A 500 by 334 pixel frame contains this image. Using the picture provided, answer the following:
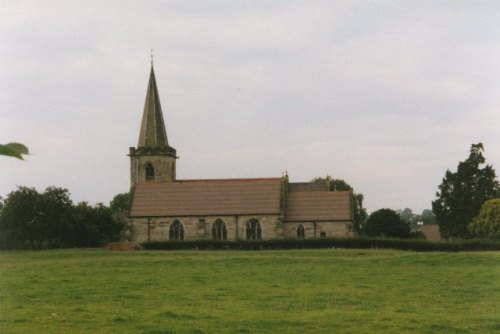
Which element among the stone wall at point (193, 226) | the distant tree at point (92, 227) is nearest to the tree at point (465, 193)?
the stone wall at point (193, 226)

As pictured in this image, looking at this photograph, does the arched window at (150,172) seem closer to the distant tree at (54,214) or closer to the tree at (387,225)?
the distant tree at (54,214)

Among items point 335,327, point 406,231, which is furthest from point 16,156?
point 406,231

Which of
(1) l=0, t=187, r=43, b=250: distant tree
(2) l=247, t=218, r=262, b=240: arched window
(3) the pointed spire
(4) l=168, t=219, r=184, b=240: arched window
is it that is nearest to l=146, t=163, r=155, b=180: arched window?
(3) the pointed spire

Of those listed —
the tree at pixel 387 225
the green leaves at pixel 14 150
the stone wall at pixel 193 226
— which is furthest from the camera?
the tree at pixel 387 225

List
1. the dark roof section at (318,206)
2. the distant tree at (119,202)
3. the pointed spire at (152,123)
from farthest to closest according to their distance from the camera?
the distant tree at (119,202) < the pointed spire at (152,123) < the dark roof section at (318,206)

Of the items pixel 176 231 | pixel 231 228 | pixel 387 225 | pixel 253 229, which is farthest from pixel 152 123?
pixel 387 225

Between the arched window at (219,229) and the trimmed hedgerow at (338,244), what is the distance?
9.85 m

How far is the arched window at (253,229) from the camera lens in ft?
200

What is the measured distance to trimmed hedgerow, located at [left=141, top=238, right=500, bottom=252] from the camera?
46.8 meters

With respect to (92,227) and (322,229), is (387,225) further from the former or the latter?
(92,227)

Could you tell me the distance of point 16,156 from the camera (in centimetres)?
215

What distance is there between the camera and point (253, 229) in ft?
201

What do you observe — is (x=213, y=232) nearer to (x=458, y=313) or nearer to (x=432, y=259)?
(x=432, y=259)

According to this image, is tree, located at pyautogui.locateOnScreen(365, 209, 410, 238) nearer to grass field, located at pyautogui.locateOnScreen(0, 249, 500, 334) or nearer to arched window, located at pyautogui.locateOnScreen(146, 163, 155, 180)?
arched window, located at pyautogui.locateOnScreen(146, 163, 155, 180)
